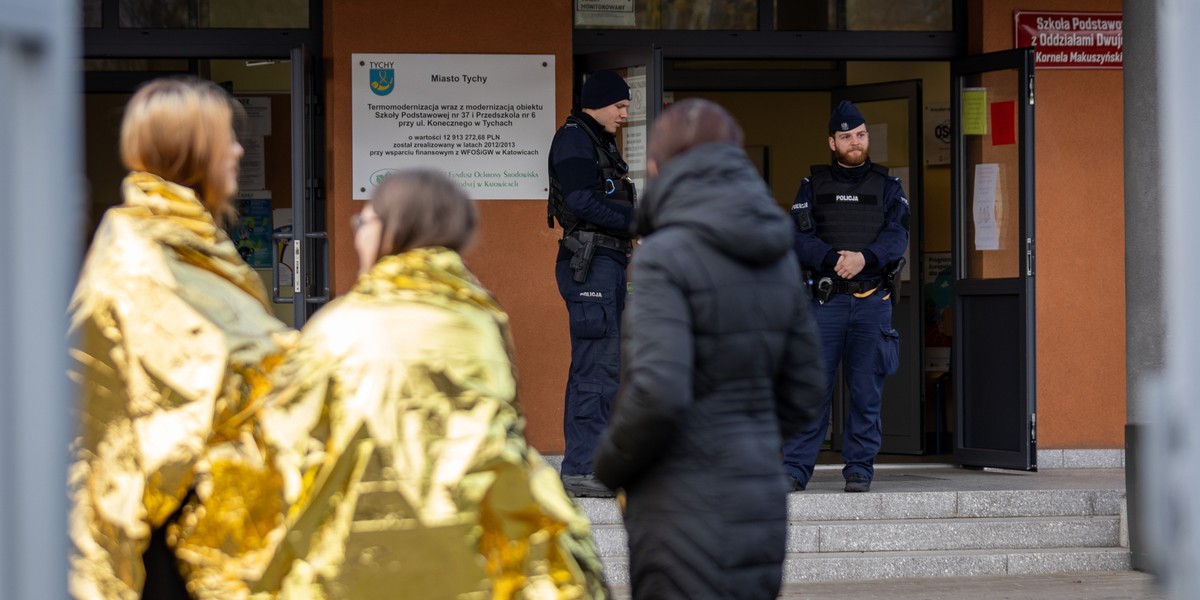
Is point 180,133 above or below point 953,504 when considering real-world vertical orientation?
above

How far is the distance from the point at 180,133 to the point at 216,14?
5.69 meters

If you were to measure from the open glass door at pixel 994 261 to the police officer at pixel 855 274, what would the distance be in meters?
1.35

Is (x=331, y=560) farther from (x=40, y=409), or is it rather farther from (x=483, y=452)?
(x=40, y=409)

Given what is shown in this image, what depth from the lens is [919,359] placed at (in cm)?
1085

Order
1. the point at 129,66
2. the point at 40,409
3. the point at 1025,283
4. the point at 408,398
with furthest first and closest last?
1. the point at 129,66
2. the point at 1025,283
3. the point at 408,398
4. the point at 40,409

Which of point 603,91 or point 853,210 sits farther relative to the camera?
point 853,210

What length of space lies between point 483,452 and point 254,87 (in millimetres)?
7399

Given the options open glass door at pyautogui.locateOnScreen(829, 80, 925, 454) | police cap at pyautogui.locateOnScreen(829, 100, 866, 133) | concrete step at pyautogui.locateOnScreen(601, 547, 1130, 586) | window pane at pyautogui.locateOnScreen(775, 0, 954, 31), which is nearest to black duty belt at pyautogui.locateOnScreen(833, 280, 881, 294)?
police cap at pyautogui.locateOnScreen(829, 100, 866, 133)

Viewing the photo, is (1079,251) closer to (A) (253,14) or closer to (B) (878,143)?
(B) (878,143)

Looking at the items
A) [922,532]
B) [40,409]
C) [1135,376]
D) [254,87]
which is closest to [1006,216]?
[1135,376]

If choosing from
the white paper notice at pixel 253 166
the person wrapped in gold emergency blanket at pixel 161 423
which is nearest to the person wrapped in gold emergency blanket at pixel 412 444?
the person wrapped in gold emergency blanket at pixel 161 423

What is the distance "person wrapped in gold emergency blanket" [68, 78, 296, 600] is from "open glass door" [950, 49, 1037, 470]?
20.4 ft

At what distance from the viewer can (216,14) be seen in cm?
909

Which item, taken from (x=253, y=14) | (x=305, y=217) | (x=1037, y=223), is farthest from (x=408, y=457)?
(x=1037, y=223)
